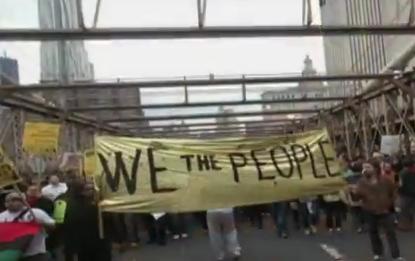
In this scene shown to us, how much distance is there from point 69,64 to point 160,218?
3.70m

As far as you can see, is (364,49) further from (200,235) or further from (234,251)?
(234,251)

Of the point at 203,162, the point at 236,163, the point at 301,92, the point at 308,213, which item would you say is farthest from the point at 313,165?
the point at 301,92

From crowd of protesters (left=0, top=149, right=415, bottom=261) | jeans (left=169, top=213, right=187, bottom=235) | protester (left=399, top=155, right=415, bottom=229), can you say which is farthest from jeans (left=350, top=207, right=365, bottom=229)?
jeans (left=169, top=213, right=187, bottom=235)

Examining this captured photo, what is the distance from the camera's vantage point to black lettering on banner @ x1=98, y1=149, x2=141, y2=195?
28.6 ft

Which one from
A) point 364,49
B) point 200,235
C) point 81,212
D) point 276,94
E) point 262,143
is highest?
point 364,49

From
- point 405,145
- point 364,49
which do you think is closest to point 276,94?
point 405,145

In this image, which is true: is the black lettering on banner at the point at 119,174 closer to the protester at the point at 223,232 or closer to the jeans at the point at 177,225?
the protester at the point at 223,232

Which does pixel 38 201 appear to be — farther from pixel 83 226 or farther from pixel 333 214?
pixel 333 214

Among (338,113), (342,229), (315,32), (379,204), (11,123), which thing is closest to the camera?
(315,32)

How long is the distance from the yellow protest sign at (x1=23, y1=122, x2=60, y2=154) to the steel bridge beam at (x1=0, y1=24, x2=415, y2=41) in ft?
14.8

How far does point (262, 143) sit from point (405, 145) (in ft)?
33.7

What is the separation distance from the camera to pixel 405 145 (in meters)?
18.9

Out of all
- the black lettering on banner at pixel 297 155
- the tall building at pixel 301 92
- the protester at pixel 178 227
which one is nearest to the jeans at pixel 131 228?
the protester at pixel 178 227

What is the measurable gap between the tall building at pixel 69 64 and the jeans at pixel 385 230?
478 centimetres
